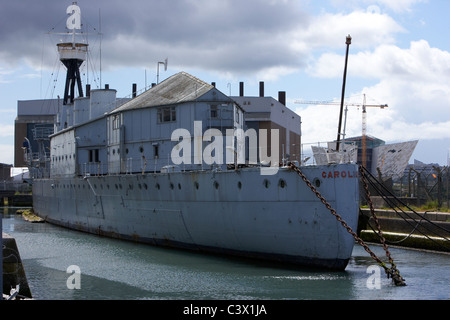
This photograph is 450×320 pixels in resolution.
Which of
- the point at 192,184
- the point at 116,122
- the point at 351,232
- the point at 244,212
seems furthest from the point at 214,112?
the point at 351,232

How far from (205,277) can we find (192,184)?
5808mm

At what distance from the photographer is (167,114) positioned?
96.0 ft

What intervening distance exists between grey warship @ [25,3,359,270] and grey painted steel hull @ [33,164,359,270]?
1.5 inches

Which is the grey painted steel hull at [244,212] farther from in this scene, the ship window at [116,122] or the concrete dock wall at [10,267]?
the concrete dock wall at [10,267]

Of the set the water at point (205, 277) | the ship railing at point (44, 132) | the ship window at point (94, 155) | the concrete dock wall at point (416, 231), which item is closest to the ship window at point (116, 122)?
the ship window at point (94, 155)

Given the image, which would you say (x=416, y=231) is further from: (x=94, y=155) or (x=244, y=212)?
(x=94, y=155)

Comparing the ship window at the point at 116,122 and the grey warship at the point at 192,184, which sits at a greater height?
the ship window at the point at 116,122

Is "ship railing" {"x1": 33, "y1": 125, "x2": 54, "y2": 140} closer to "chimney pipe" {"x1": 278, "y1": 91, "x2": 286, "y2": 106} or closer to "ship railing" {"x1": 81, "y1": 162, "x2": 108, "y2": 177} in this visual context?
"ship railing" {"x1": 81, "y1": 162, "x2": 108, "y2": 177}

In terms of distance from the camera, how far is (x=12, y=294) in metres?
13.6

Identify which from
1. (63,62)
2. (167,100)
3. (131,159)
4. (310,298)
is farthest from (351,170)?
(63,62)

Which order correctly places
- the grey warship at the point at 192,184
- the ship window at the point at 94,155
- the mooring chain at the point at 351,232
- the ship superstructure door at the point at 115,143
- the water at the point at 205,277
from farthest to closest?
1. the ship window at the point at 94,155
2. the ship superstructure door at the point at 115,143
3. the grey warship at the point at 192,184
4. the mooring chain at the point at 351,232
5. the water at the point at 205,277

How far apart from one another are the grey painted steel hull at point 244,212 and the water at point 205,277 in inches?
24.9

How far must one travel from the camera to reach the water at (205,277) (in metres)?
17.5

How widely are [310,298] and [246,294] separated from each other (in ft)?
6.42
